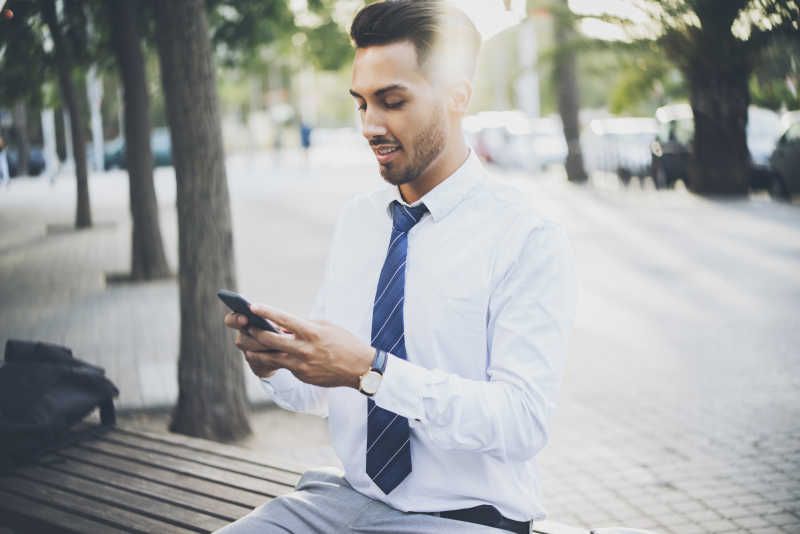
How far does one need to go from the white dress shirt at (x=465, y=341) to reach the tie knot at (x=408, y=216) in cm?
2

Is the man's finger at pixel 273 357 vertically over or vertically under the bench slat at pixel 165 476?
over

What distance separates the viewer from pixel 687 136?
21203mm

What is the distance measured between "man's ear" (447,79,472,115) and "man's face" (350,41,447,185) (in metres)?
0.04

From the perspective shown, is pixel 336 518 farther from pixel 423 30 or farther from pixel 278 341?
pixel 423 30

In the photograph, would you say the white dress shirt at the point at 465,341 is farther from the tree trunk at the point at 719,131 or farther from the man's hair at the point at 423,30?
the tree trunk at the point at 719,131

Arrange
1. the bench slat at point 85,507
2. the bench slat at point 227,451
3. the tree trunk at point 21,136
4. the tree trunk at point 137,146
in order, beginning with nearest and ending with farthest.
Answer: the bench slat at point 85,507 < the bench slat at point 227,451 < the tree trunk at point 21,136 < the tree trunk at point 137,146

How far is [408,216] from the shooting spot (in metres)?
2.31

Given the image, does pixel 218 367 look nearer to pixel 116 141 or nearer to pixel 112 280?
pixel 112 280

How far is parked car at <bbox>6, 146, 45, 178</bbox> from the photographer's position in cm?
794

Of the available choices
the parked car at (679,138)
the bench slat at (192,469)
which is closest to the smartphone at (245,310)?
the bench slat at (192,469)

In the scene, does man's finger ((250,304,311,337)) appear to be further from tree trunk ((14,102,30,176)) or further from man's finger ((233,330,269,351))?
tree trunk ((14,102,30,176))

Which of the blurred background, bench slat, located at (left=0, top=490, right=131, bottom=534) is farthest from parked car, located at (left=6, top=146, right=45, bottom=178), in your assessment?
bench slat, located at (left=0, top=490, right=131, bottom=534)

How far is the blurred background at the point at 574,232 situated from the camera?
4.96 m

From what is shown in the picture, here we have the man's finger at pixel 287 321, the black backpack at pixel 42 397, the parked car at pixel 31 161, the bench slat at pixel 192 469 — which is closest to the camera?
the man's finger at pixel 287 321
